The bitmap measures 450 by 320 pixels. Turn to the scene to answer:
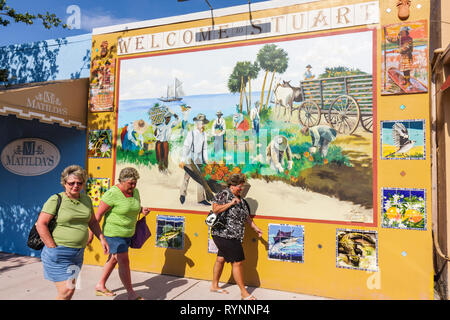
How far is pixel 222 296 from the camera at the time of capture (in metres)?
4.23

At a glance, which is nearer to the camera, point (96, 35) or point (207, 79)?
point (207, 79)

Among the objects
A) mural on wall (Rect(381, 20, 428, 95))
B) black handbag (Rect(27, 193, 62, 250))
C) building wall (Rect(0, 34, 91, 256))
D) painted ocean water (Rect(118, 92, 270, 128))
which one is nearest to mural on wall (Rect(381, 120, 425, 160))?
mural on wall (Rect(381, 20, 428, 95))

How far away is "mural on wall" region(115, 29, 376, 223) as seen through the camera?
4.31 meters

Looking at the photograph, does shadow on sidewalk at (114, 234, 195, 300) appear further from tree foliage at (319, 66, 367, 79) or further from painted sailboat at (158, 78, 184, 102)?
tree foliage at (319, 66, 367, 79)

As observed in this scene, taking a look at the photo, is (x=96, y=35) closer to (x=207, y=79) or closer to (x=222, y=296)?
(x=207, y=79)

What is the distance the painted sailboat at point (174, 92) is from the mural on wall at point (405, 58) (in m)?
3.01

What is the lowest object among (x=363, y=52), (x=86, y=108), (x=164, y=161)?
(x=164, y=161)

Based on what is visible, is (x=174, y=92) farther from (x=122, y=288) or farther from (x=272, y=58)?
(x=122, y=288)

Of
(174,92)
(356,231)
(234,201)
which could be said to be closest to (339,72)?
(356,231)

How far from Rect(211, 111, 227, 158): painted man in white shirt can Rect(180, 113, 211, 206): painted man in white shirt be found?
0.16 m

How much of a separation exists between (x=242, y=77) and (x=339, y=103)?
58.4 inches

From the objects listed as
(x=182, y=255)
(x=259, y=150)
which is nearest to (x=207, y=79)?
(x=259, y=150)

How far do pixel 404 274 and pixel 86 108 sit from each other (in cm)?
565

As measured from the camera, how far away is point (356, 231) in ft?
13.8
